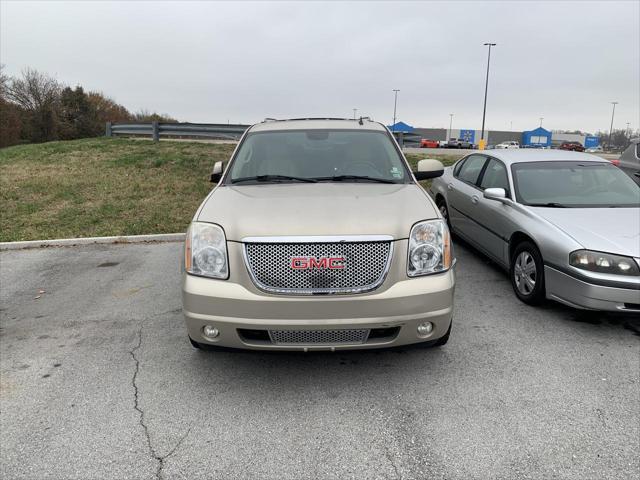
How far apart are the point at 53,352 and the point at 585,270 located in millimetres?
4516

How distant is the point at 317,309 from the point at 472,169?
4.71 m

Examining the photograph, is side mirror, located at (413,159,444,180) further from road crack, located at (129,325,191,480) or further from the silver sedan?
road crack, located at (129,325,191,480)

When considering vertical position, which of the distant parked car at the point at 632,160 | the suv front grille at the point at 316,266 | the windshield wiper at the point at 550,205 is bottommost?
the suv front grille at the point at 316,266

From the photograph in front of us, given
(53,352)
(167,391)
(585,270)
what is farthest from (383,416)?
(53,352)

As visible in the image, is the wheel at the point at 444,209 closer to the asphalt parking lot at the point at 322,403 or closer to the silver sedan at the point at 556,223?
the silver sedan at the point at 556,223

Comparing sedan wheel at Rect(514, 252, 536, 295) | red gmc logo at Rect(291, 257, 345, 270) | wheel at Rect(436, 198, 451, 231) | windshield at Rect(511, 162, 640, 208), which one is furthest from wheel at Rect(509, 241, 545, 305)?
red gmc logo at Rect(291, 257, 345, 270)

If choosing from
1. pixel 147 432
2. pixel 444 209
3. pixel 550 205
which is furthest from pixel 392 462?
pixel 444 209

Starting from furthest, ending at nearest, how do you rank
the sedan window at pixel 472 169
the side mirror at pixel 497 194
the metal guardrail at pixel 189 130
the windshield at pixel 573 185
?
the metal guardrail at pixel 189 130 → the sedan window at pixel 472 169 → the side mirror at pixel 497 194 → the windshield at pixel 573 185

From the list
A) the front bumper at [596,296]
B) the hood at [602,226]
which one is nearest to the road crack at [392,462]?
the front bumper at [596,296]

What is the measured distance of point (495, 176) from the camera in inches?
228

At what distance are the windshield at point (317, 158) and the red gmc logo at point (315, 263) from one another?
49.8 inches

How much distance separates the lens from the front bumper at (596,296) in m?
3.77

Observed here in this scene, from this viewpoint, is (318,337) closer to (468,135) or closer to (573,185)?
(573,185)

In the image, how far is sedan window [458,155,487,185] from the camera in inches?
252
